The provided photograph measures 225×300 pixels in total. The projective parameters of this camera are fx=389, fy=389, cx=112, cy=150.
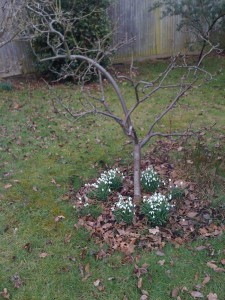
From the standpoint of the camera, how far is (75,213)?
437 cm

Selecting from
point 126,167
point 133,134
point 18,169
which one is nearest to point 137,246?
point 133,134

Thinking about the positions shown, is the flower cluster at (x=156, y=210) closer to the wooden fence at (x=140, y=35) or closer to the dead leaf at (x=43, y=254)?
the dead leaf at (x=43, y=254)

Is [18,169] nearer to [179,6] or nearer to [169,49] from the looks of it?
[179,6]

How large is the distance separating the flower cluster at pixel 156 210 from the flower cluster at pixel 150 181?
37cm

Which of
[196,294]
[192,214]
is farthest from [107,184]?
[196,294]

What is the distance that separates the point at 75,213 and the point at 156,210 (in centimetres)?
96

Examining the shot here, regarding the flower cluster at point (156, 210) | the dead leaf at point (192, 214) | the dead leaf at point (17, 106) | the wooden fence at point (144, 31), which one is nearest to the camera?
the flower cluster at point (156, 210)

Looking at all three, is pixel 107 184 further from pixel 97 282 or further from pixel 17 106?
pixel 17 106

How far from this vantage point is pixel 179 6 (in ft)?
29.1

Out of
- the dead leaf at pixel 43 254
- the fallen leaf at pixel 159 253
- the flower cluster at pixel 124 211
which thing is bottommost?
the fallen leaf at pixel 159 253

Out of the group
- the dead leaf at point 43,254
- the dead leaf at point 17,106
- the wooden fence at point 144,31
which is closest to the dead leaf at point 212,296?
the dead leaf at point 43,254

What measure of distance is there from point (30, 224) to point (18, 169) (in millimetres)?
1276

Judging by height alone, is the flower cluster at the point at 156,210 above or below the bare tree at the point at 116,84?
below

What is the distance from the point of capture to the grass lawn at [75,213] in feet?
11.3
